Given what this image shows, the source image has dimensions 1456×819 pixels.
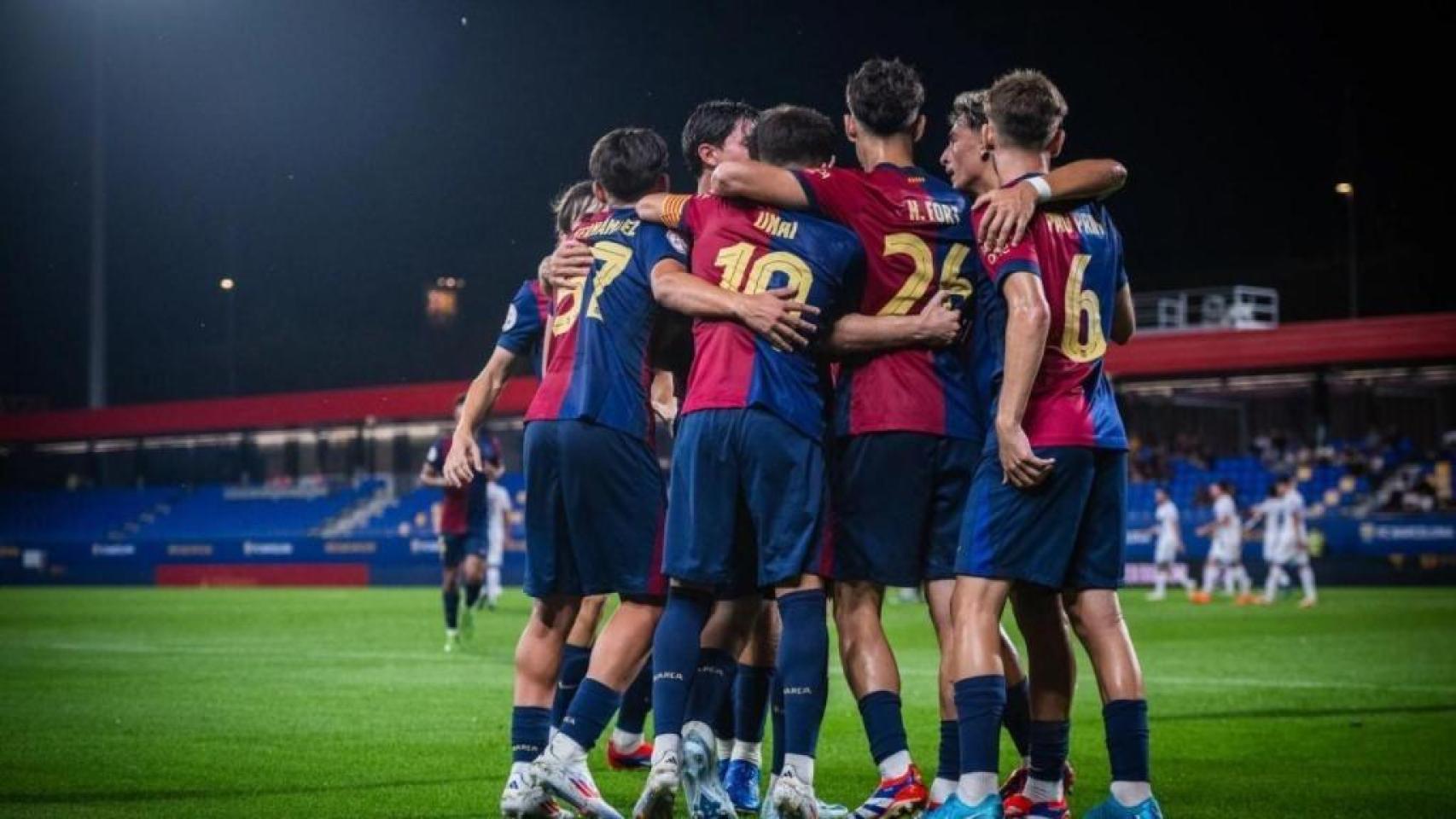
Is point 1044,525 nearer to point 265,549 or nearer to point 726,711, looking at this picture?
point 726,711

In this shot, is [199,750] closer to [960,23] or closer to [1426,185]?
[960,23]

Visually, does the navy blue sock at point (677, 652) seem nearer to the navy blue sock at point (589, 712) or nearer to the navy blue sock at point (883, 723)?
the navy blue sock at point (589, 712)

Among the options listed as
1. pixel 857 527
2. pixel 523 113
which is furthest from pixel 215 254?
pixel 857 527

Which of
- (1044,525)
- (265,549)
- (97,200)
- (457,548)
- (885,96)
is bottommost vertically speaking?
(265,549)

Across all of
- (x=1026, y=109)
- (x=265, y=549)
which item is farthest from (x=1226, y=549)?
(x=265, y=549)

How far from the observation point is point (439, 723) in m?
9.84

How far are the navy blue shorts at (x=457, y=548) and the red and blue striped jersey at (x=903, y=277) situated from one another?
484 inches

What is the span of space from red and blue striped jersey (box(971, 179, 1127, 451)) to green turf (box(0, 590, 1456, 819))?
175 centimetres

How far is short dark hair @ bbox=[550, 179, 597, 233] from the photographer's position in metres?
7.36

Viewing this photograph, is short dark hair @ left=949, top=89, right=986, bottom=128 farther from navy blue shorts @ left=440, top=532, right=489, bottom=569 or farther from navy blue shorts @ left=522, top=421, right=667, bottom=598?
navy blue shorts @ left=440, top=532, right=489, bottom=569

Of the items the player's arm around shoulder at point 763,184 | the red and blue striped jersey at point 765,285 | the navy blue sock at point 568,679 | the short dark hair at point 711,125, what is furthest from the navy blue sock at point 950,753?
the short dark hair at point 711,125

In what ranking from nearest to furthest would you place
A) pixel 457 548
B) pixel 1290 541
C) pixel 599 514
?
pixel 599 514 → pixel 457 548 → pixel 1290 541

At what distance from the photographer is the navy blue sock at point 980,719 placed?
17.7 feet

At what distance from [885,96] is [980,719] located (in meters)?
2.19
